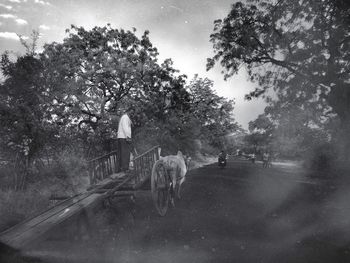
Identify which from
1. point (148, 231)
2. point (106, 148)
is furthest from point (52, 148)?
point (148, 231)

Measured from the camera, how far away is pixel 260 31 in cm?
1981

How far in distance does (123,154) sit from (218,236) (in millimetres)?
3343

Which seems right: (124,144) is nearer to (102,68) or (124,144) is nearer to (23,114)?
(23,114)

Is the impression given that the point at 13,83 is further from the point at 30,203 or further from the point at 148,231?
the point at 148,231

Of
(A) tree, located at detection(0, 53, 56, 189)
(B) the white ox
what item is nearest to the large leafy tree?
(A) tree, located at detection(0, 53, 56, 189)

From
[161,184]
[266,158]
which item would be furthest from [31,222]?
[266,158]

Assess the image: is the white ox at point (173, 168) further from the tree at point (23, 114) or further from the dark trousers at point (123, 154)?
the tree at point (23, 114)

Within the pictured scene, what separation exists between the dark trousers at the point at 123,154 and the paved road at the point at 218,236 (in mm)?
1333

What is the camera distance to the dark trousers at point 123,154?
7.86 m

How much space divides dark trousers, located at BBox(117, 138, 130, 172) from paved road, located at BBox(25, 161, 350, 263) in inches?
52.5

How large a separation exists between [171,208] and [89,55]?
1924 cm

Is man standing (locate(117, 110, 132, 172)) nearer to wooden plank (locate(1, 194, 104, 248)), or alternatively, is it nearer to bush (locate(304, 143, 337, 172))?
wooden plank (locate(1, 194, 104, 248))

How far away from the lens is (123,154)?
789 centimetres

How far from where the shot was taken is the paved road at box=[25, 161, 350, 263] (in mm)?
4793
